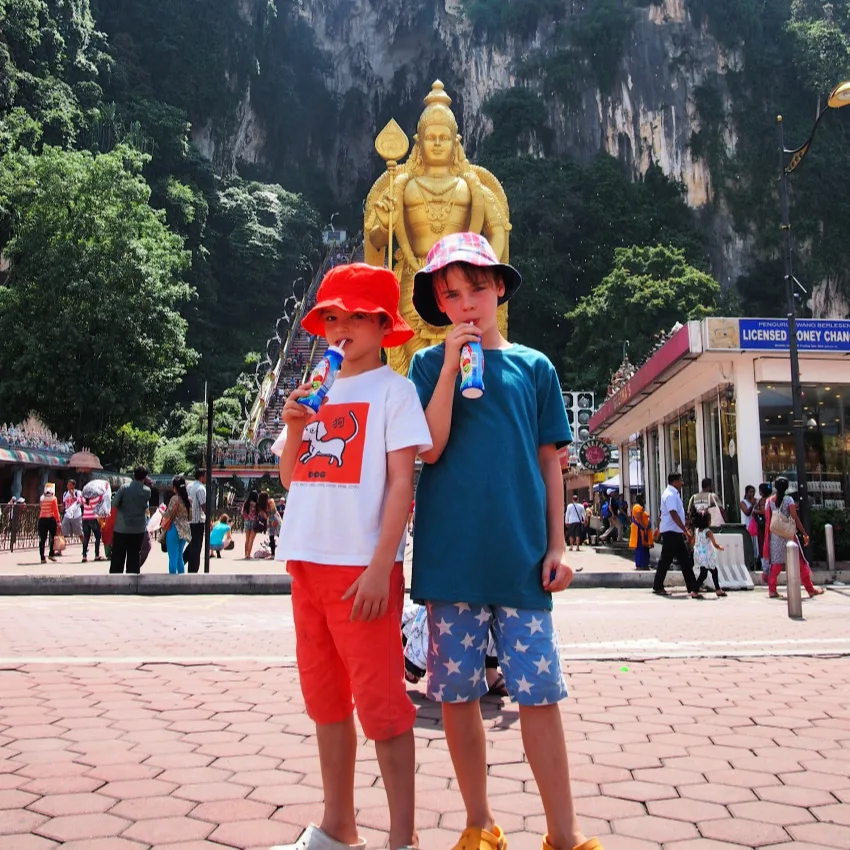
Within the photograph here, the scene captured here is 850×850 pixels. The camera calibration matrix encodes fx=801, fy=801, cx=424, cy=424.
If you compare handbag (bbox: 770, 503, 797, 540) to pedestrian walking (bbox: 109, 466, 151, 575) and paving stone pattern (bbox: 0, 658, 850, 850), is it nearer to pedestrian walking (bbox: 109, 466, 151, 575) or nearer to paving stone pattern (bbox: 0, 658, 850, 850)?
paving stone pattern (bbox: 0, 658, 850, 850)

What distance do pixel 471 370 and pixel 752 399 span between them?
12.0 m

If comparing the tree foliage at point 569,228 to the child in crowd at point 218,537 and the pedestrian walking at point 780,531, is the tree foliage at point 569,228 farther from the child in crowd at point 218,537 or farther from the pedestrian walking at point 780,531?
the pedestrian walking at point 780,531

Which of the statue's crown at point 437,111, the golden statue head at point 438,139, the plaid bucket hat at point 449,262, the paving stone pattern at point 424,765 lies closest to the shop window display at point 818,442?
the golden statue head at point 438,139

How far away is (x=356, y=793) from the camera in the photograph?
2.40 metres

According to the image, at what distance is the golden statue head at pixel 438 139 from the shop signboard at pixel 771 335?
20.9ft

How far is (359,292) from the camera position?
210cm

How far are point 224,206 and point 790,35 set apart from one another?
36180 millimetres

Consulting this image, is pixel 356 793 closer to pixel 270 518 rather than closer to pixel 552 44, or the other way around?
pixel 270 518

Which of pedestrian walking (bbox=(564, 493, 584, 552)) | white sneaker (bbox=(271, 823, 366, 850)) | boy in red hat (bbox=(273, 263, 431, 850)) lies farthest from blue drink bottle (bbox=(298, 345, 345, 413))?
pedestrian walking (bbox=(564, 493, 584, 552))

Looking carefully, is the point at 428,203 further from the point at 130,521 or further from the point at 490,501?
the point at 490,501

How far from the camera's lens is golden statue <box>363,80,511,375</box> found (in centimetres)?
1542

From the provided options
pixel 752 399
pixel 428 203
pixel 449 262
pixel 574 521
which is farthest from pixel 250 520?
pixel 449 262

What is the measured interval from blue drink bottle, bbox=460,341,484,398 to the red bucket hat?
20cm

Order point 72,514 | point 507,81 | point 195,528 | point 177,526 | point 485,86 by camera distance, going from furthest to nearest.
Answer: point 485,86 → point 507,81 → point 72,514 → point 195,528 → point 177,526
